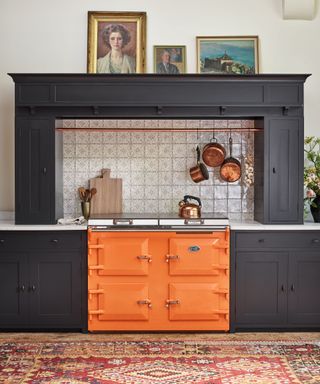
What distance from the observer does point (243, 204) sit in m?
5.50

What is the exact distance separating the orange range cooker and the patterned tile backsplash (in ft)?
2.17

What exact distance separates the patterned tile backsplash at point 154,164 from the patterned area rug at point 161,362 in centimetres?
134

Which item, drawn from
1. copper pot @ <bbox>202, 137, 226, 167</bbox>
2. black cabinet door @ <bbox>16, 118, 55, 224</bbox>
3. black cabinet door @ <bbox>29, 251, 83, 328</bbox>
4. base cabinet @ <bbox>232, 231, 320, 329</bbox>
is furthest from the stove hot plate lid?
copper pot @ <bbox>202, 137, 226, 167</bbox>

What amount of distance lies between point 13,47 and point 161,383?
3296 mm

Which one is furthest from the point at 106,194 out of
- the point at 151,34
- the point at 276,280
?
the point at 276,280

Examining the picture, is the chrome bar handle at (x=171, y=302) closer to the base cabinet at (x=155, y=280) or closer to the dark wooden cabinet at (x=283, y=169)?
the base cabinet at (x=155, y=280)

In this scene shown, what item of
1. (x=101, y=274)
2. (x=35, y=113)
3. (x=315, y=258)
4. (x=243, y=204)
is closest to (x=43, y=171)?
(x=35, y=113)

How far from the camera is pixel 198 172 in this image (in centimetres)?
537

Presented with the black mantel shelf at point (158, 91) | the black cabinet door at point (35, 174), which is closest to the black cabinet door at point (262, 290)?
the black mantel shelf at point (158, 91)

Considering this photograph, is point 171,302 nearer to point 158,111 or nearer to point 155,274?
point 155,274

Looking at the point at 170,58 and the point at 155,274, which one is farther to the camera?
the point at 170,58

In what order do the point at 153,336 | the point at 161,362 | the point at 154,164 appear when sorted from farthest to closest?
the point at 154,164 < the point at 153,336 < the point at 161,362

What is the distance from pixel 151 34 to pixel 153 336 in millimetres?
2655

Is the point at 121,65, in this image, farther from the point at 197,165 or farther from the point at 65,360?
the point at 65,360
